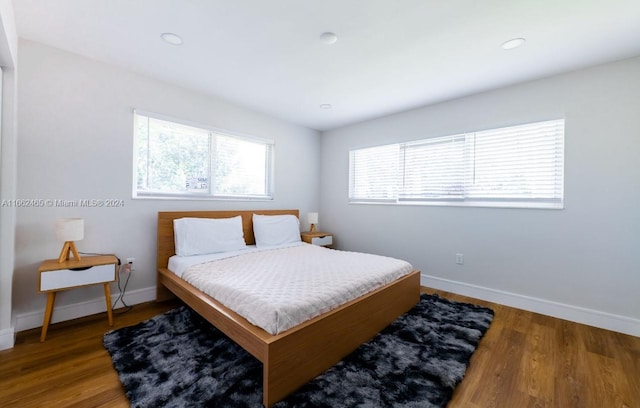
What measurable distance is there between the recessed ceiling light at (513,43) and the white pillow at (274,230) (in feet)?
9.87

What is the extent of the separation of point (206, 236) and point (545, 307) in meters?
3.61

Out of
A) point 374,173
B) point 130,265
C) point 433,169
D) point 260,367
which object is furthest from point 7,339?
point 433,169

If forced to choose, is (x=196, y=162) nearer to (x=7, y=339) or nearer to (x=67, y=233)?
(x=67, y=233)

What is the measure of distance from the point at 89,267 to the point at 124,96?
1.68 meters

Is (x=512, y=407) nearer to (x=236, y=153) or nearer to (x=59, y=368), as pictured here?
(x=59, y=368)

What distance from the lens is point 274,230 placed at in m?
3.51

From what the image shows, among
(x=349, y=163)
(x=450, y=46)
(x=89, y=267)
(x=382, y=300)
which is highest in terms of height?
(x=450, y=46)

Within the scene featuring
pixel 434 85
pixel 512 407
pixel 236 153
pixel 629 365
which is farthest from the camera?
pixel 236 153

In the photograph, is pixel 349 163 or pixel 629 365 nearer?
pixel 629 365

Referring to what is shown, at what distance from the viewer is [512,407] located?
1.40 meters

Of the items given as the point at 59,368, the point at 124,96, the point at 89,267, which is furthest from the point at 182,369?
the point at 124,96

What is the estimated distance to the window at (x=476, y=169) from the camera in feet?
8.58

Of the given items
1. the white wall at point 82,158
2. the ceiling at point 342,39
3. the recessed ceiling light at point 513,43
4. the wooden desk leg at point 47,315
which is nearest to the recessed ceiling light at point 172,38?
the ceiling at point 342,39

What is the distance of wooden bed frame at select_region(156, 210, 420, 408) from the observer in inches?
53.6
